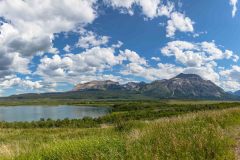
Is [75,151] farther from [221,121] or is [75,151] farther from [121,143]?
[221,121]

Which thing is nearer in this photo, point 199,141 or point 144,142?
point 199,141

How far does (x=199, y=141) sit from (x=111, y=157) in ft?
7.53

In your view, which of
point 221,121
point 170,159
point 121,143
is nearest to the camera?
point 170,159

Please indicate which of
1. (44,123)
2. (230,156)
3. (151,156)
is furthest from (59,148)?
(44,123)

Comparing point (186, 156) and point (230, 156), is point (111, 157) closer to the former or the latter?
point (186, 156)

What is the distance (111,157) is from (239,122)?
9.69 metres

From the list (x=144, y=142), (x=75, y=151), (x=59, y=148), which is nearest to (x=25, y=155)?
(x=59, y=148)

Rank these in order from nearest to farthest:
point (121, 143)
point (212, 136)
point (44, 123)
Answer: point (212, 136) → point (121, 143) → point (44, 123)

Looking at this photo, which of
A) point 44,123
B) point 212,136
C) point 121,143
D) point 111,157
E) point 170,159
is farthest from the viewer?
point 44,123

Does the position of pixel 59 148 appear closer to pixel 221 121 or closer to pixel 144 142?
pixel 144 142

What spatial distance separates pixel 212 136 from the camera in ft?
28.0

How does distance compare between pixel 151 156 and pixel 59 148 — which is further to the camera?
pixel 59 148

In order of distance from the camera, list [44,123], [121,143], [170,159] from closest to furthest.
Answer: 1. [170,159]
2. [121,143]
3. [44,123]

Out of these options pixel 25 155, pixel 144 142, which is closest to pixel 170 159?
Answer: pixel 144 142
